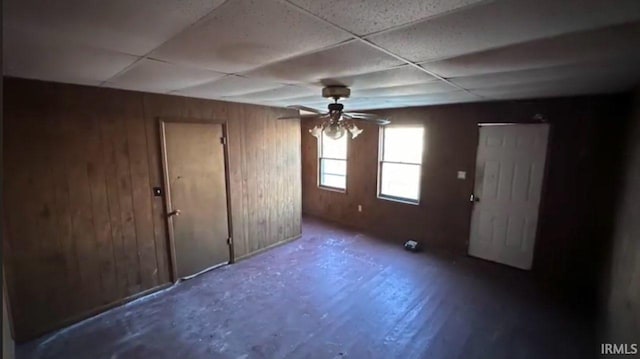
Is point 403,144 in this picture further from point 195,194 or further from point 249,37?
point 249,37

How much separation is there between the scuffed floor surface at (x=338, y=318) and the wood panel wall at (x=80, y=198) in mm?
294

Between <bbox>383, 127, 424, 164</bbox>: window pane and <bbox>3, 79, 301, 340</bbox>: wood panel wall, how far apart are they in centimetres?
273

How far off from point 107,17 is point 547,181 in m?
4.36

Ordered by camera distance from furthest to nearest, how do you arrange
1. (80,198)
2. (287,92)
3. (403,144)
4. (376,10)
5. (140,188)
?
1. (403,144)
2. (140,188)
3. (287,92)
4. (80,198)
5. (376,10)

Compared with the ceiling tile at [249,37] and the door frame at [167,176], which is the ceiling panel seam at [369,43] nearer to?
the ceiling tile at [249,37]

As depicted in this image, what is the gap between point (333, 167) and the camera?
6121 millimetres

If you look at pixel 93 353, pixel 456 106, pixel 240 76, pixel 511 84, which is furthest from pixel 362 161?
pixel 93 353

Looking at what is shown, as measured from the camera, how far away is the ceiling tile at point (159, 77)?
206 centimetres

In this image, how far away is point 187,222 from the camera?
3645 mm

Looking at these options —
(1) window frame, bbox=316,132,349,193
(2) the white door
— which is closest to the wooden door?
(1) window frame, bbox=316,132,349,193

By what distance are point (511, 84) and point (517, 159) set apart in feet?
5.09

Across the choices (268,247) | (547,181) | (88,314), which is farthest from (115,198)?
(547,181)

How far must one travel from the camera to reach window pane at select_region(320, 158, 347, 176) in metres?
5.95

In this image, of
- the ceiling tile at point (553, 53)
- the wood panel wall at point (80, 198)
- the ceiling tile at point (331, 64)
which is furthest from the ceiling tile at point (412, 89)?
the wood panel wall at point (80, 198)
